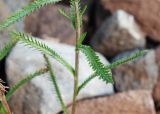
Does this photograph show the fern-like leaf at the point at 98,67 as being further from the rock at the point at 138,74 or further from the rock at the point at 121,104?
the rock at the point at 138,74

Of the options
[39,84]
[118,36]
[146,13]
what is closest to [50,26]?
[118,36]

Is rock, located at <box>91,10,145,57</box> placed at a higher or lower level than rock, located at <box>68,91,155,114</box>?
higher

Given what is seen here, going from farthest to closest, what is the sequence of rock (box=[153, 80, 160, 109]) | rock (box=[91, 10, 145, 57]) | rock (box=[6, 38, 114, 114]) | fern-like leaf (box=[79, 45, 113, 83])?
rock (box=[91, 10, 145, 57])
rock (box=[153, 80, 160, 109])
rock (box=[6, 38, 114, 114])
fern-like leaf (box=[79, 45, 113, 83])

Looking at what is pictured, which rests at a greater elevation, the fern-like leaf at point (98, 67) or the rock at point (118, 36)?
the fern-like leaf at point (98, 67)

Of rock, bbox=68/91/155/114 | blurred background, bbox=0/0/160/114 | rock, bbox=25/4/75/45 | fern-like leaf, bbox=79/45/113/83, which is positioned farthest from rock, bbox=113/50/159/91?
fern-like leaf, bbox=79/45/113/83

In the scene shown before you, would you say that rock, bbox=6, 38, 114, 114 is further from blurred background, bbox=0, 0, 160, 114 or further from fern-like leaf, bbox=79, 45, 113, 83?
fern-like leaf, bbox=79, 45, 113, 83

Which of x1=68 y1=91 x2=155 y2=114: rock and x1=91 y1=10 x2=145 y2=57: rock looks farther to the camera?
x1=91 y1=10 x2=145 y2=57: rock

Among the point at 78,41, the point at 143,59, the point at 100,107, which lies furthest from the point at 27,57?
the point at 78,41

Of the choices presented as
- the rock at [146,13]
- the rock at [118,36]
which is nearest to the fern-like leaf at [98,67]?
the rock at [118,36]
